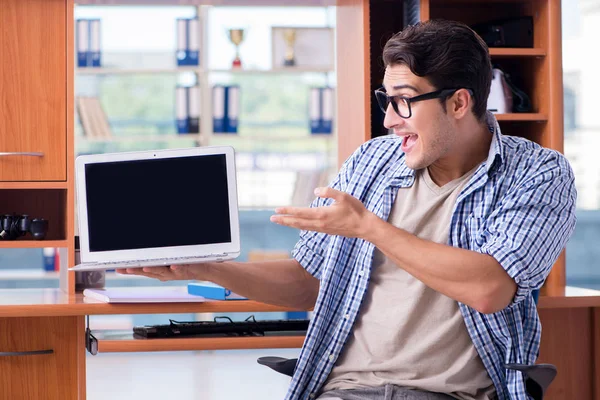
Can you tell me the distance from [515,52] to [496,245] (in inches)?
57.7

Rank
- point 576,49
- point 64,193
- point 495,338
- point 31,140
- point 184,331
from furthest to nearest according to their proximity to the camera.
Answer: point 576,49, point 64,193, point 31,140, point 184,331, point 495,338

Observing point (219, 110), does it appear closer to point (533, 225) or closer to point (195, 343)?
point (195, 343)

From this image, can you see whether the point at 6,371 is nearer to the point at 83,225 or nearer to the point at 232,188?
the point at 83,225

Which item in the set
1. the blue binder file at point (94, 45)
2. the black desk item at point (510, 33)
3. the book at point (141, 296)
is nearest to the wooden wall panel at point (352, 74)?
the black desk item at point (510, 33)

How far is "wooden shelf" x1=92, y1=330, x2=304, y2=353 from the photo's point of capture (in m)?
2.45

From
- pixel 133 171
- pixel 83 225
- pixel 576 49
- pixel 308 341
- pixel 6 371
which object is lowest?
pixel 6 371

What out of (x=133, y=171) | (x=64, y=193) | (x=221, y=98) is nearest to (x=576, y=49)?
(x=221, y=98)

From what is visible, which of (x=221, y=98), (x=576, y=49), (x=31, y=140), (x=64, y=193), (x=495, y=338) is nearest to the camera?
(x=495, y=338)

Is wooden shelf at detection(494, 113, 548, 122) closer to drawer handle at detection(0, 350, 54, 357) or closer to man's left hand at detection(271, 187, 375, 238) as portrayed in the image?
man's left hand at detection(271, 187, 375, 238)

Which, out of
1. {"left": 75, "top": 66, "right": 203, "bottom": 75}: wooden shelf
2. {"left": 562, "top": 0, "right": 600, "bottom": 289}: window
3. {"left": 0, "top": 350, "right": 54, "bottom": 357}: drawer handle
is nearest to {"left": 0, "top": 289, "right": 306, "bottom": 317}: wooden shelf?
{"left": 0, "top": 350, "right": 54, "bottom": 357}: drawer handle

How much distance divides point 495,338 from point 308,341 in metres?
0.41

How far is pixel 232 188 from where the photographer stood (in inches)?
81.4

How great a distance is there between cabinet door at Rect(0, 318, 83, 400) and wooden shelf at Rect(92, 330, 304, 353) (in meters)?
0.22

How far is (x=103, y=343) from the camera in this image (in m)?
2.48
